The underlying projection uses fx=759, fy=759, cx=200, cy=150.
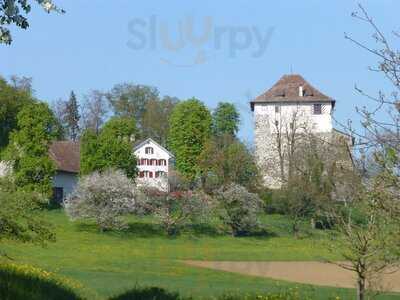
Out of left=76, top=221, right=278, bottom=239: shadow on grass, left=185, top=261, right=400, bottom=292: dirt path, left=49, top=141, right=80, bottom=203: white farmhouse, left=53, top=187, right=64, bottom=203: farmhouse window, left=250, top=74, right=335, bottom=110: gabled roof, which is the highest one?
left=250, top=74, right=335, bottom=110: gabled roof

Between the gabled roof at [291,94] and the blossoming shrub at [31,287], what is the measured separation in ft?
226

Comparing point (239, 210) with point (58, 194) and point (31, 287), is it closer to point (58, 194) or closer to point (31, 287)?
point (58, 194)

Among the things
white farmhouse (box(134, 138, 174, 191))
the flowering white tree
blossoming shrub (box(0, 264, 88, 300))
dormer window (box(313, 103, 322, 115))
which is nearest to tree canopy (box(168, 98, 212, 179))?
white farmhouse (box(134, 138, 174, 191))

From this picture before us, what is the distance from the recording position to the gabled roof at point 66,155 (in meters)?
85.2

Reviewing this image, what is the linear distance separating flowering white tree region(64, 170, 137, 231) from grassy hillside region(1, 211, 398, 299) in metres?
1.11

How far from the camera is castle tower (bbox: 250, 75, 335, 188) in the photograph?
76000 mm

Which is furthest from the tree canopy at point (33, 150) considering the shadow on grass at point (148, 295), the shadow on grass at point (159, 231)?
the shadow on grass at point (148, 295)

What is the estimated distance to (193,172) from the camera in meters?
91.7

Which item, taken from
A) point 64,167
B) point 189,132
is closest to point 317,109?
point 189,132

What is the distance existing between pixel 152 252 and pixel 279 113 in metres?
35.8

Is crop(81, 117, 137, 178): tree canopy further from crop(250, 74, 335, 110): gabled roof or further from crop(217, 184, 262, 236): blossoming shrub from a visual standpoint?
crop(250, 74, 335, 110): gabled roof

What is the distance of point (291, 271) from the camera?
44.3 meters

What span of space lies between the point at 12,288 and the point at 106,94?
9884cm

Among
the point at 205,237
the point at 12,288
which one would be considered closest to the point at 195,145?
the point at 205,237
